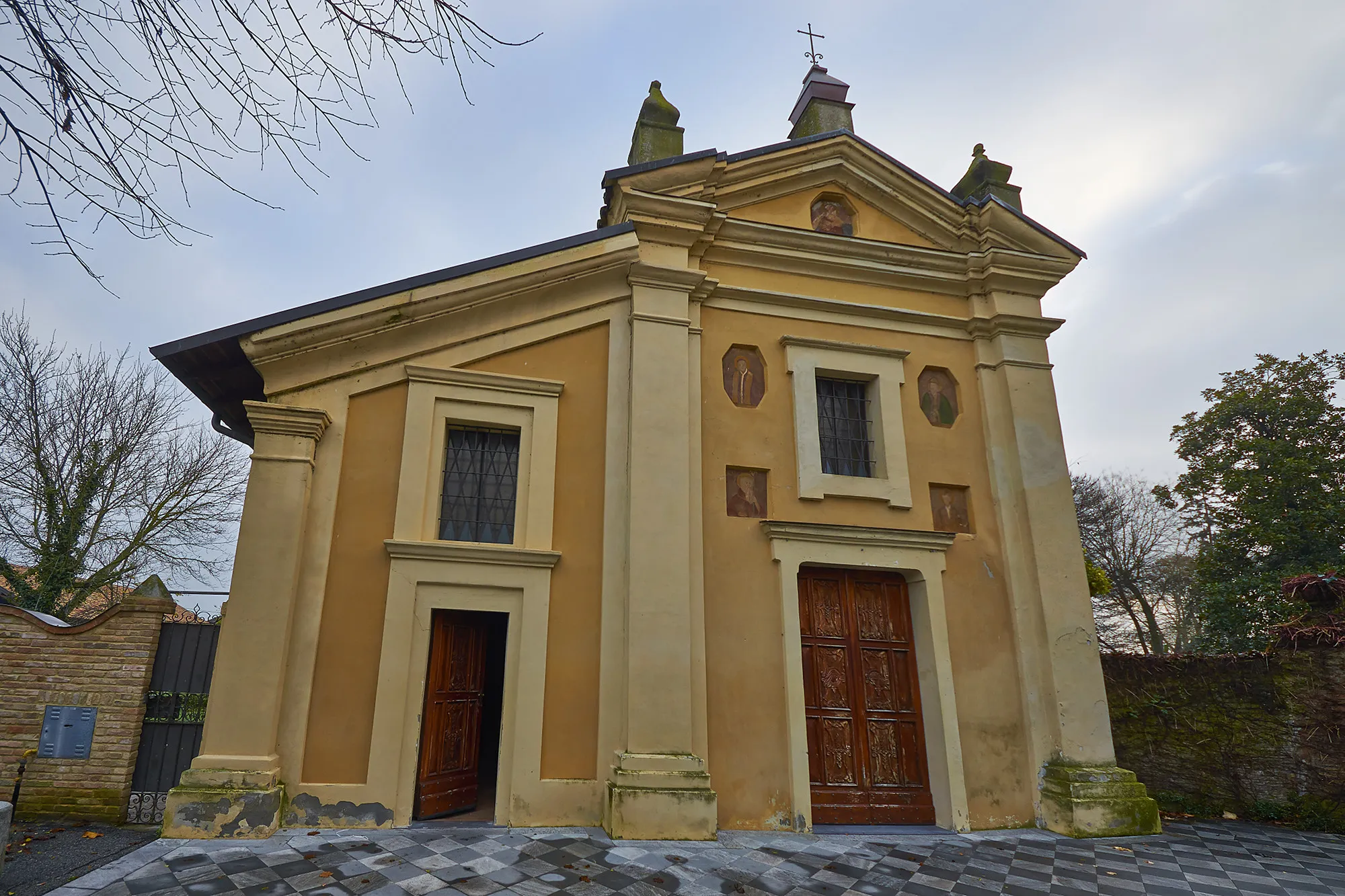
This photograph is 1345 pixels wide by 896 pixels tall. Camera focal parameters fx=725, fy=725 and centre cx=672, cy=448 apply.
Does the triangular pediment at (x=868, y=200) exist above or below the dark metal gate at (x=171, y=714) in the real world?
above

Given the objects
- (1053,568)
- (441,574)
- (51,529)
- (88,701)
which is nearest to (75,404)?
(51,529)

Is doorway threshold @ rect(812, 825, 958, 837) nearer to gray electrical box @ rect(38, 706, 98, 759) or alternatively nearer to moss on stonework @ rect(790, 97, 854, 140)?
gray electrical box @ rect(38, 706, 98, 759)

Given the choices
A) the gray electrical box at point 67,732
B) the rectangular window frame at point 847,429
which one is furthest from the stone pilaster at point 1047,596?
the gray electrical box at point 67,732

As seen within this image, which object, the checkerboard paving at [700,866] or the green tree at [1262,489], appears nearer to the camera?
the checkerboard paving at [700,866]

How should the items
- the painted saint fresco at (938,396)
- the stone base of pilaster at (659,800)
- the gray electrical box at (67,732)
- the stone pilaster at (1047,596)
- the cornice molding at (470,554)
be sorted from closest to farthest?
the stone base of pilaster at (659,800) → the cornice molding at (470,554) → the gray electrical box at (67,732) → the stone pilaster at (1047,596) → the painted saint fresco at (938,396)

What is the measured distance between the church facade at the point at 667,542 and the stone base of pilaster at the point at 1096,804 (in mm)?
30

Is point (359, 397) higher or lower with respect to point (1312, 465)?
lower

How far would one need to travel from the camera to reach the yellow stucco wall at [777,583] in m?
6.71

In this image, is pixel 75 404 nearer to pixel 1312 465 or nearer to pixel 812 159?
pixel 812 159

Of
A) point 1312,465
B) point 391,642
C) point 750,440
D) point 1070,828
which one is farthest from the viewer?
point 1312,465

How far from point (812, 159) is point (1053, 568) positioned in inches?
217

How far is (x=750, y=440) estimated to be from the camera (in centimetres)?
770

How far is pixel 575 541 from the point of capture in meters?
6.94

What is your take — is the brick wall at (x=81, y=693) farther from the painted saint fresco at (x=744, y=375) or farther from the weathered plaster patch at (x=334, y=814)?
the painted saint fresco at (x=744, y=375)
